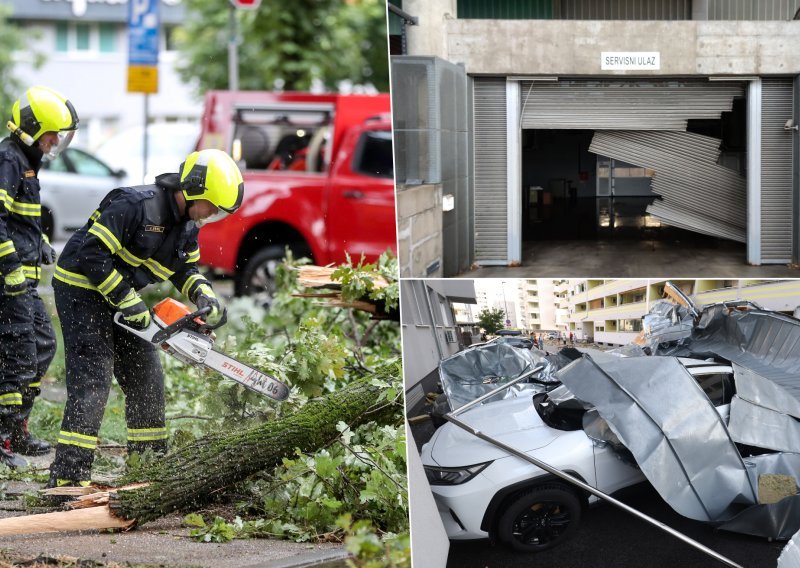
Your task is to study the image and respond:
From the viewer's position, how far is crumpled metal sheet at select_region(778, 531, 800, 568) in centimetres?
260

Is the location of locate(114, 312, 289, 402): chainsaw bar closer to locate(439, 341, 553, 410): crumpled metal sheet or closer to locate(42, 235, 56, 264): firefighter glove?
locate(42, 235, 56, 264): firefighter glove

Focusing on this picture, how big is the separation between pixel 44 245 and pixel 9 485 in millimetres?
1014

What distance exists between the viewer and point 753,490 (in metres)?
2.57

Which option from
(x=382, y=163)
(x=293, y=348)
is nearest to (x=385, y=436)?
(x=293, y=348)

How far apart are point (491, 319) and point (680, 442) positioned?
0.55 m

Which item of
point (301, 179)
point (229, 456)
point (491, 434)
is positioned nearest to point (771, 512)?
point (491, 434)

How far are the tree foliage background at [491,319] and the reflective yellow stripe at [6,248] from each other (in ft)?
7.40

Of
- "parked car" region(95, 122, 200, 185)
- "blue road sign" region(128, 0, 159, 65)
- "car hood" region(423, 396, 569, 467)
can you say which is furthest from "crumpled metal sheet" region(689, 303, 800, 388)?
"parked car" region(95, 122, 200, 185)

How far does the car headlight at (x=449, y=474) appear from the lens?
256 centimetres

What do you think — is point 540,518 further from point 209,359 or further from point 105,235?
point 105,235

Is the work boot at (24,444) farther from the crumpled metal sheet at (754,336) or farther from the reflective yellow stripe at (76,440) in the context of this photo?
the crumpled metal sheet at (754,336)

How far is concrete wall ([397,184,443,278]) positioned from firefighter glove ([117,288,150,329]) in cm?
151

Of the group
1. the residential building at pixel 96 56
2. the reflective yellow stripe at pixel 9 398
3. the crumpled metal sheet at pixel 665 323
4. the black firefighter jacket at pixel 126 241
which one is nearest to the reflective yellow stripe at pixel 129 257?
the black firefighter jacket at pixel 126 241

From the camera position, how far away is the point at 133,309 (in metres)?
3.77
